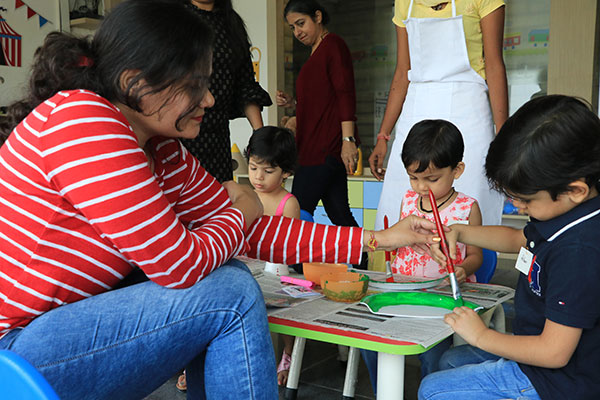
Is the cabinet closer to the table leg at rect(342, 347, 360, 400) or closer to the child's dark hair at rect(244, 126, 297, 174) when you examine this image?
the child's dark hair at rect(244, 126, 297, 174)

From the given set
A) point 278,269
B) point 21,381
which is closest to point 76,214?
point 21,381

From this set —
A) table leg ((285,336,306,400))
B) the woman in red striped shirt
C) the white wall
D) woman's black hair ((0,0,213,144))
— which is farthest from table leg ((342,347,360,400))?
the white wall

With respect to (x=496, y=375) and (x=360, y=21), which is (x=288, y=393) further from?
(x=360, y=21)

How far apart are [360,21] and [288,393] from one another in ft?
14.1

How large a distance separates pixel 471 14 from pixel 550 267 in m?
1.19

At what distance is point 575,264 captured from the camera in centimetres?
101

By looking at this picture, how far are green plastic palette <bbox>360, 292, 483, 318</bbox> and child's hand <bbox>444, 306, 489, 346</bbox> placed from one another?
0.05 metres

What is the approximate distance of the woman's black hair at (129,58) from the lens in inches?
39.3

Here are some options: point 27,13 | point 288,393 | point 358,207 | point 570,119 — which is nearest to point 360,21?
point 358,207

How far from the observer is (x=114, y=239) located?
930mm

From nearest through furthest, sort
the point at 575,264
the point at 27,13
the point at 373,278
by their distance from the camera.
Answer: the point at 575,264
the point at 373,278
the point at 27,13

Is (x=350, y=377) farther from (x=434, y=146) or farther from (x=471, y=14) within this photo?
(x=471, y=14)

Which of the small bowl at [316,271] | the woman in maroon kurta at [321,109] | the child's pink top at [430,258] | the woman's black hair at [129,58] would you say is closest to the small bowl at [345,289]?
the small bowl at [316,271]

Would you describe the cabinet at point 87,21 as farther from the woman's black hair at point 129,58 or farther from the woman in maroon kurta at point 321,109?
the woman's black hair at point 129,58
